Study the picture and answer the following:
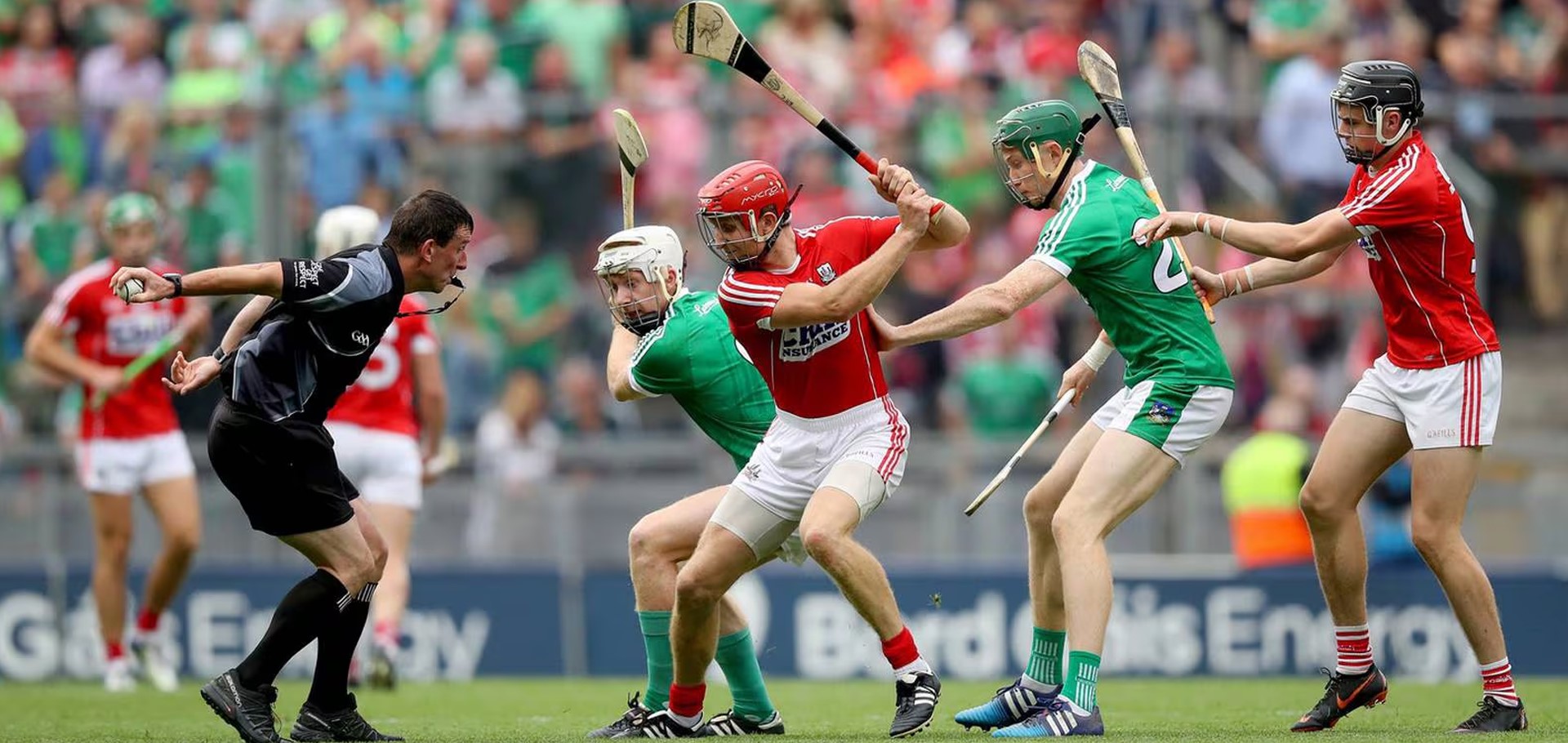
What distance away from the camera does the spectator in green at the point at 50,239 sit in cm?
1441

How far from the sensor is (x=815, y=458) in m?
7.83

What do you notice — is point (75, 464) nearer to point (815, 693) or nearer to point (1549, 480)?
point (815, 693)

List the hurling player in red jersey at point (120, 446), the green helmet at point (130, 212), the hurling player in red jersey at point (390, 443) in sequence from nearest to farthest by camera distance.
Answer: the hurling player in red jersey at point (390, 443) < the green helmet at point (130, 212) < the hurling player in red jersey at point (120, 446)

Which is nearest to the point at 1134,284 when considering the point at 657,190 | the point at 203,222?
the point at 657,190

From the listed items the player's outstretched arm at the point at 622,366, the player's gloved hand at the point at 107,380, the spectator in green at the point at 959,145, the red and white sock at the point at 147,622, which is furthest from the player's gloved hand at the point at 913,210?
the spectator in green at the point at 959,145

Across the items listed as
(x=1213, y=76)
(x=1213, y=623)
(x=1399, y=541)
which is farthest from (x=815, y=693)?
(x=1213, y=76)

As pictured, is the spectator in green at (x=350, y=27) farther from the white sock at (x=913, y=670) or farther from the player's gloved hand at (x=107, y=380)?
the white sock at (x=913, y=670)

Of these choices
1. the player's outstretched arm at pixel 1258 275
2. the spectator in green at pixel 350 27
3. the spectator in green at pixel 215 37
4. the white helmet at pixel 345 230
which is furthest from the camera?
the spectator in green at pixel 215 37

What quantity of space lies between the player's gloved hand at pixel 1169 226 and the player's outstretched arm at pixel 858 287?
0.83 metres

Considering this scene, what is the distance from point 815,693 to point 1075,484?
4.18 m

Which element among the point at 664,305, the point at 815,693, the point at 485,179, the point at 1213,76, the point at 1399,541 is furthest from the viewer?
the point at 1213,76

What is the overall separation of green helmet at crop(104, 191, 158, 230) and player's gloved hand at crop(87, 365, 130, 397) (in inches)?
33.5

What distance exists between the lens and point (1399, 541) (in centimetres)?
1354

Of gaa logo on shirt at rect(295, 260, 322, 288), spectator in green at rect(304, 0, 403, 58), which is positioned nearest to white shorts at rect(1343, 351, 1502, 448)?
gaa logo on shirt at rect(295, 260, 322, 288)
